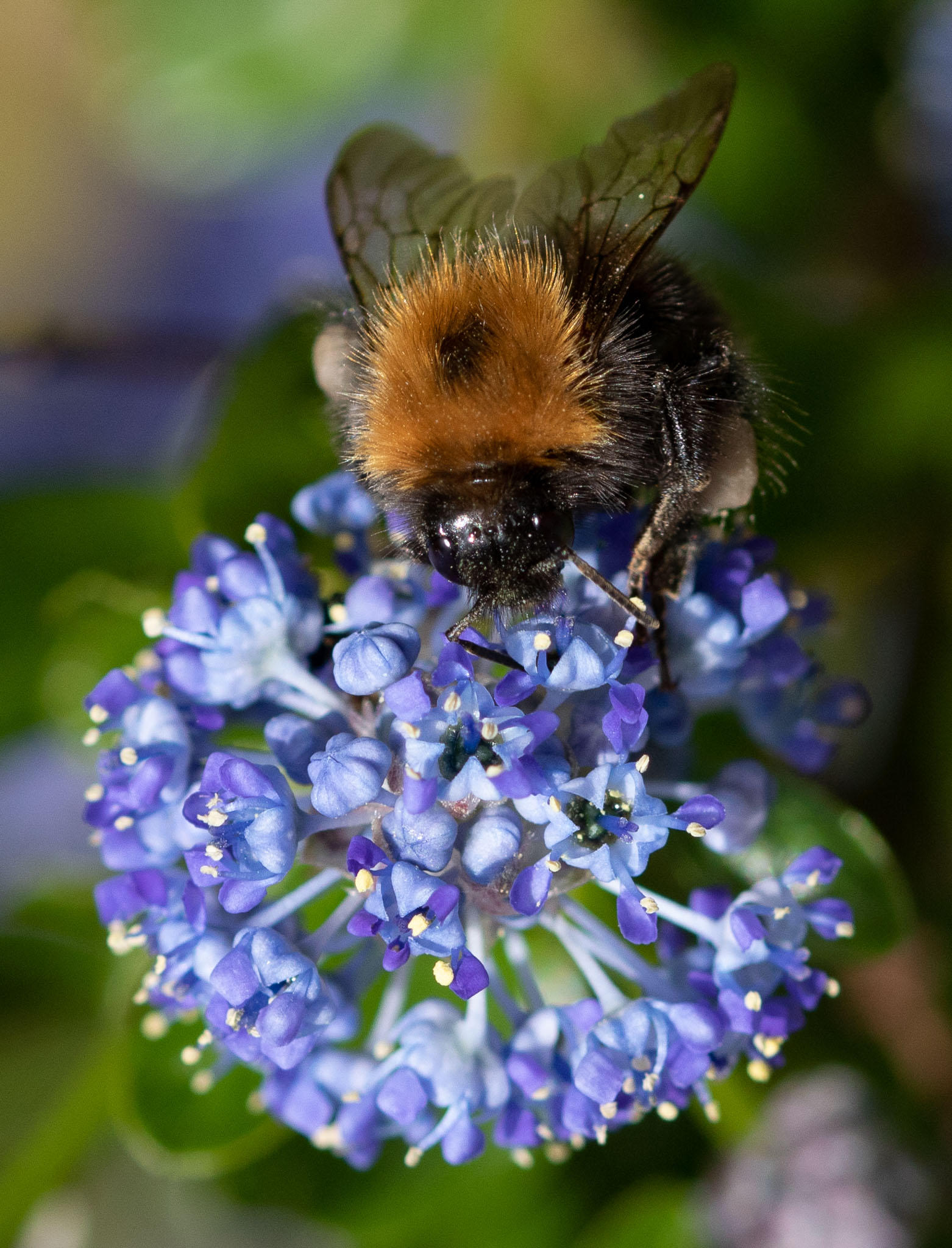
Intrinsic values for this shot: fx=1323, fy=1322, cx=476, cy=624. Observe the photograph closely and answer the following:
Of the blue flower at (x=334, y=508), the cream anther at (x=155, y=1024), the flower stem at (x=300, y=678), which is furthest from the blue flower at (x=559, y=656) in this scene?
the cream anther at (x=155, y=1024)

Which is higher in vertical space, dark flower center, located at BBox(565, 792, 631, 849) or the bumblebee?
the bumblebee

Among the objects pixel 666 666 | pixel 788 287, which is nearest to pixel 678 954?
pixel 666 666

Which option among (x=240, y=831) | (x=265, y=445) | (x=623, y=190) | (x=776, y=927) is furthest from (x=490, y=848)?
(x=265, y=445)

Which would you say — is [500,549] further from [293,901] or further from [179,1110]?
[179,1110]

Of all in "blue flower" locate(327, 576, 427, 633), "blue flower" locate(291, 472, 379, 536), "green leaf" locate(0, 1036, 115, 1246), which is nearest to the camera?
"blue flower" locate(327, 576, 427, 633)

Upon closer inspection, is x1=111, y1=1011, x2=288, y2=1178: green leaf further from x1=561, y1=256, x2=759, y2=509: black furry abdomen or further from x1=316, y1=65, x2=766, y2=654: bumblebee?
x1=561, y1=256, x2=759, y2=509: black furry abdomen

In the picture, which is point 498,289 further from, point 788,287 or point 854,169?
point 854,169

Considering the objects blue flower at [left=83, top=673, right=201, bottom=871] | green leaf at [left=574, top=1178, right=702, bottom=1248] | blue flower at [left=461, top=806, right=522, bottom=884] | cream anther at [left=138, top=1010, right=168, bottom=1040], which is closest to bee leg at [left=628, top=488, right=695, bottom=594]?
blue flower at [left=461, top=806, right=522, bottom=884]
